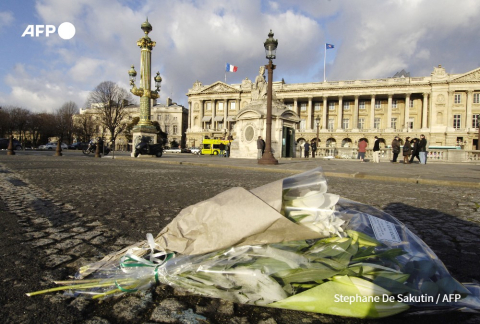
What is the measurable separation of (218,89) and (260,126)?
51.6 meters

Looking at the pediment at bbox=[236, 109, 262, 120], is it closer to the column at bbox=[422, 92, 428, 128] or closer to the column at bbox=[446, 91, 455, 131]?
the column at bbox=[422, 92, 428, 128]

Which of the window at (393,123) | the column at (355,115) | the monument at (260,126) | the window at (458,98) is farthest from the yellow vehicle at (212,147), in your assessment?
the window at (458,98)

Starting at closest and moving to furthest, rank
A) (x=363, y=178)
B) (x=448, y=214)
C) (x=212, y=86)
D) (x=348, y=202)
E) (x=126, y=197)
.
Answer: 1. (x=348, y=202)
2. (x=448, y=214)
3. (x=126, y=197)
4. (x=363, y=178)
5. (x=212, y=86)

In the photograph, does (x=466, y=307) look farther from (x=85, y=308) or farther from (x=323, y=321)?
(x=85, y=308)

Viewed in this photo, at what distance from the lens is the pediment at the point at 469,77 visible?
5078 centimetres

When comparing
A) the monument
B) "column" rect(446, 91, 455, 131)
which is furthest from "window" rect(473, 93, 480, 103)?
the monument

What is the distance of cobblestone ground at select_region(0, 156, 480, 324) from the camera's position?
131 cm

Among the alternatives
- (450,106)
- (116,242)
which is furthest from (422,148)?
(450,106)

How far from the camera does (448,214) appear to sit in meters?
3.69

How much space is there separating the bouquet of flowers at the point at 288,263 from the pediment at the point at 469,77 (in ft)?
215

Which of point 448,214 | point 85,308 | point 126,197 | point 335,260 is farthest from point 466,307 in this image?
point 126,197

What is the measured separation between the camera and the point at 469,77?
51.2m

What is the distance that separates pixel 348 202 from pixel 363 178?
7.14 m

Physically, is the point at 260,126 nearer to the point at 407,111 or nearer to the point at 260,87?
the point at 260,87
